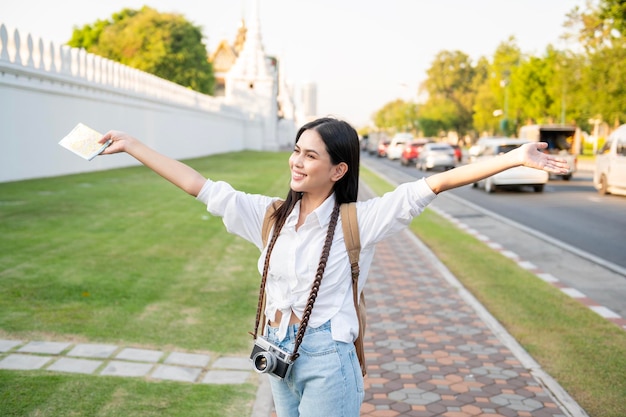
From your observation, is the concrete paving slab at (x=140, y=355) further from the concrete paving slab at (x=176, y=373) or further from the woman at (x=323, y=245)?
the woman at (x=323, y=245)

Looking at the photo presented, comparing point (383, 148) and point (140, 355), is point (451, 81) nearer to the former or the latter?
point (383, 148)

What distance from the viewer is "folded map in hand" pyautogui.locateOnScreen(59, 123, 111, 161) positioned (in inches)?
123

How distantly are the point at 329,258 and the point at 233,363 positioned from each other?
3.15 m

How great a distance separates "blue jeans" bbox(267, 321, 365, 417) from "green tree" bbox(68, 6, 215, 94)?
7168 cm

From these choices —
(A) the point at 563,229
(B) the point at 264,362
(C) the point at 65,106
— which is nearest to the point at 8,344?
(B) the point at 264,362

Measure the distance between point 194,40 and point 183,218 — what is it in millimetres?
64775

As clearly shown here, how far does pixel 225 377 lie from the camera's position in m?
5.49

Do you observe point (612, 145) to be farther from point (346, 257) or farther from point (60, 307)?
point (346, 257)

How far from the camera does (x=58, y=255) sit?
30.5ft

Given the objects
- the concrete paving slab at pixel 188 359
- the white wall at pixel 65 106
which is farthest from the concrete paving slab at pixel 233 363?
Answer: the white wall at pixel 65 106

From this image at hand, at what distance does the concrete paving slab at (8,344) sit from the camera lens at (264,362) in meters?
→ 3.62

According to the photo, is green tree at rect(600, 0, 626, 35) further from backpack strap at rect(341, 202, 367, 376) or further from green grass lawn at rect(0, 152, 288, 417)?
backpack strap at rect(341, 202, 367, 376)

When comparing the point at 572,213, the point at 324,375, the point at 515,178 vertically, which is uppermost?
the point at 324,375

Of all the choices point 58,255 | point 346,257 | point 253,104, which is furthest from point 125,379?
point 253,104
